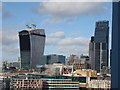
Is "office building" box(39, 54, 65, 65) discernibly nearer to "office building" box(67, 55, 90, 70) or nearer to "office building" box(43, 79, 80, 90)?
"office building" box(67, 55, 90, 70)

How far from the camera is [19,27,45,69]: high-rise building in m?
19.2

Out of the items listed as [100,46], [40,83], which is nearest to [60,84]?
[40,83]

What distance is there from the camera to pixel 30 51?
63.9 ft

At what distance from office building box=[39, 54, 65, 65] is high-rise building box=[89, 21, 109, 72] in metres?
2.32

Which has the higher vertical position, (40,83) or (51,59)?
(51,59)

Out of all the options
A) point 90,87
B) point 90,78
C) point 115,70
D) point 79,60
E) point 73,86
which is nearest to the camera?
point 115,70

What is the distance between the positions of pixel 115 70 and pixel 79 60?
17.9 m

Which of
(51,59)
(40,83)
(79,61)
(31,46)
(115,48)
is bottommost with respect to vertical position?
(40,83)

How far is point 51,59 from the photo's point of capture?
802 inches

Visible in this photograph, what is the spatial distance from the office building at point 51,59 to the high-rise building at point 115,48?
1850 cm

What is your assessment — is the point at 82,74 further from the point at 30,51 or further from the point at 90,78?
the point at 30,51

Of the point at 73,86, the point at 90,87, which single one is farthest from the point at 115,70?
the point at 90,87

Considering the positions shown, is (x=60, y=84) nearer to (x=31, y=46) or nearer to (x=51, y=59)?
(x=31, y=46)

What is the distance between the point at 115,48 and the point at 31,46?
60.0ft
